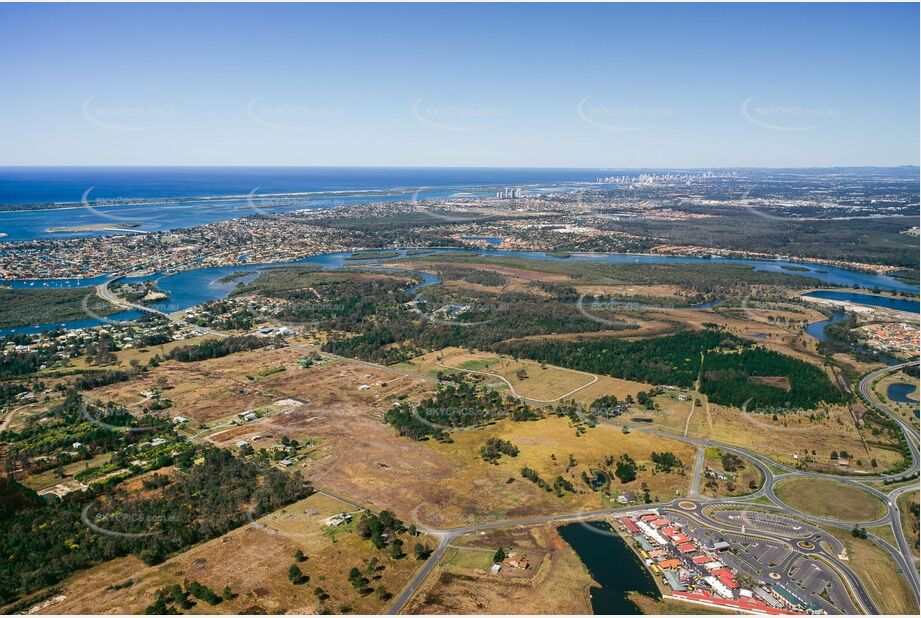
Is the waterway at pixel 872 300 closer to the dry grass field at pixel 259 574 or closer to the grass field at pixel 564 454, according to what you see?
the grass field at pixel 564 454

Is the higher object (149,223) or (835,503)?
(149,223)

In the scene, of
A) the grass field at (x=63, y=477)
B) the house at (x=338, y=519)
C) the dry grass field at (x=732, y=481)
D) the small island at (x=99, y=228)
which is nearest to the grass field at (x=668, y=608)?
the dry grass field at (x=732, y=481)

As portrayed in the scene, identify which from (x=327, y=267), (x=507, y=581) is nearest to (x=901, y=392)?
(x=507, y=581)

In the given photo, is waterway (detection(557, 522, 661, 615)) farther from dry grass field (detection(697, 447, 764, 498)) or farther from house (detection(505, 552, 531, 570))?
dry grass field (detection(697, 447, 764, 498))

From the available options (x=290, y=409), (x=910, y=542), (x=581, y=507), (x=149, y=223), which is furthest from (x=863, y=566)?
(x=149, y=223)

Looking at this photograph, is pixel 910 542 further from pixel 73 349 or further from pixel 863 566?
pixel 73 349

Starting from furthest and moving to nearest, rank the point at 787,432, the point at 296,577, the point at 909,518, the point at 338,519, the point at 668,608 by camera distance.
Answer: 1. the point at 787,432
2. the point at 909,518
3. the point at 338,519
4. the point at 296,577
5. the point at 668,608

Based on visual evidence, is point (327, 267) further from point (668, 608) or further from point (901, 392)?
point (668, 608)
